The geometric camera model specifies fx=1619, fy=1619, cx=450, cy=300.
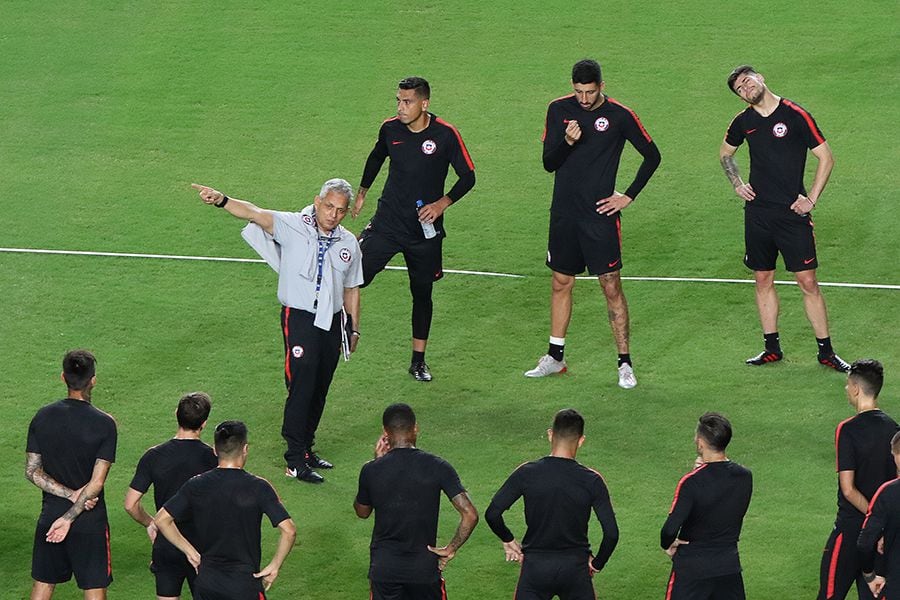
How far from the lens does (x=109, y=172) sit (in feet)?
54.7

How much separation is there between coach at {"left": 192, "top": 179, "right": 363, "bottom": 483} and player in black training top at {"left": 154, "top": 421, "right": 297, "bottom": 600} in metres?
2.57

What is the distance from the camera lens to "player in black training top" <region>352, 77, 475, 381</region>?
12.2 meters

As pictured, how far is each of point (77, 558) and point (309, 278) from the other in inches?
102

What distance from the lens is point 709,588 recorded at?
8.45 metres

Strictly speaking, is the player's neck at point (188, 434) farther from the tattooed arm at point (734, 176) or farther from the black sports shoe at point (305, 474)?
the tattooed arm at point (734, 176)

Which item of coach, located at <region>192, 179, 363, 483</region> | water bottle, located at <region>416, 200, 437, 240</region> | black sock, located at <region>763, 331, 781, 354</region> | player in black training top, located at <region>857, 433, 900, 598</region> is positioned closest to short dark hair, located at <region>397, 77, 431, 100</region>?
water bottle, located at <region>416, 200, 437, 240</region>

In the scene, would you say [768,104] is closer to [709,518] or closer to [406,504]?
[709,518]

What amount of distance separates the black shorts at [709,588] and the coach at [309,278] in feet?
10.9

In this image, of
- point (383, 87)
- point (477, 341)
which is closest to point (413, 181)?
point (477, 341)

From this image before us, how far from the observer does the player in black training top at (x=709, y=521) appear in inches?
327

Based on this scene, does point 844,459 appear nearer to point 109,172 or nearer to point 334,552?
point 334,552

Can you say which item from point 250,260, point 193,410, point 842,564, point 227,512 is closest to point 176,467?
point 193,410

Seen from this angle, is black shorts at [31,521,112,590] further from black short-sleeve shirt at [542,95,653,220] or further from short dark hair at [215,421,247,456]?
black short-sleeve shirt at [542,95,653,220]

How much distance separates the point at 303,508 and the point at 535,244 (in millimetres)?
5174
